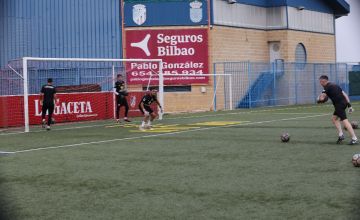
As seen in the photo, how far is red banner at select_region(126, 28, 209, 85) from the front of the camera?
35594 mm

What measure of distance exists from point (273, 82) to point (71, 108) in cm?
1675

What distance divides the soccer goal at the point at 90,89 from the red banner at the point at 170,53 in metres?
0.07

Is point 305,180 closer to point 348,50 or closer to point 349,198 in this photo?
point 349,198

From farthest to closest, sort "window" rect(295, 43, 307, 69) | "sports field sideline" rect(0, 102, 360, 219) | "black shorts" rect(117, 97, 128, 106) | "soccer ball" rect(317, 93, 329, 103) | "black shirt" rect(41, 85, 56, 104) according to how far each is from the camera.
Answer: "window" rect(295, 43, 307, 69) < "black shorts" rect(117, 97, 128, 106) < "black shirt" rect(41, 85, 56, 104) < "soccer ball" rect(317, 93, 329, 103) < "sports field sideline" rect(0, 102, 360, 219)

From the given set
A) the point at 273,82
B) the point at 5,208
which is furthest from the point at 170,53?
the point at 5,208

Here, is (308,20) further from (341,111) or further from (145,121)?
(341,111)

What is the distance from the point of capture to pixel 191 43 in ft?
118

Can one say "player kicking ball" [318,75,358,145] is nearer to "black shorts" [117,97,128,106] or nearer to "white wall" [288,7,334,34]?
"black shorts" [117,97,128,106]

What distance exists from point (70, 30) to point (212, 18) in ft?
26.5

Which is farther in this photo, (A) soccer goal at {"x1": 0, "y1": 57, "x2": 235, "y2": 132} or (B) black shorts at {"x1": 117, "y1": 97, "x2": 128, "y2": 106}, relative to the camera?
(B) black shorts at {"x1": 117, "y1": 97, "x2": 128, "y2": 106}

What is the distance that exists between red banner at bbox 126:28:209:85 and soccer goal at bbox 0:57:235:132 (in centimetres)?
7

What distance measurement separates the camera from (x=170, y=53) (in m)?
36.1

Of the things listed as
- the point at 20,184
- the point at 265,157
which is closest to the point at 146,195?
the point at 20,184

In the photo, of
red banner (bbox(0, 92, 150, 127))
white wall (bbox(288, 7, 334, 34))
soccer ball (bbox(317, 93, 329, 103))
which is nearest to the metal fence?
white wall (bbox(288, 7, 334, 34))
